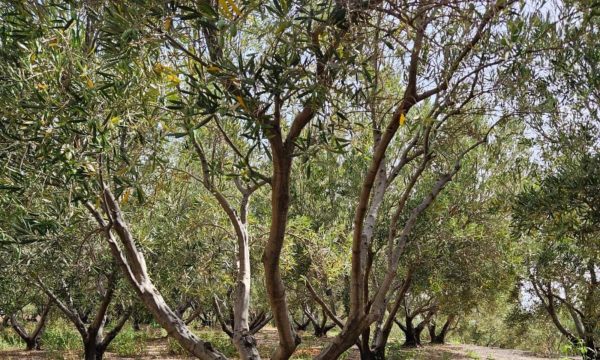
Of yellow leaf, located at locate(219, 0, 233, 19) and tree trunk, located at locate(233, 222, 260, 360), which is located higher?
yellow leaf, located at locate(219, 0, 233, 19)

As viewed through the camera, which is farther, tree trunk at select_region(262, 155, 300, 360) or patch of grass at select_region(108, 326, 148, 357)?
patch of grass at select_region(108, 326, 148, 357)

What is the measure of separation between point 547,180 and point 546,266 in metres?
8.62

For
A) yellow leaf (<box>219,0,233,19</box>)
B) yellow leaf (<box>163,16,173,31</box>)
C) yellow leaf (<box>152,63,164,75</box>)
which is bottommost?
yellow leaf (<box>219,0,233,19</box>)

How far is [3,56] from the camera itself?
10.2 feet

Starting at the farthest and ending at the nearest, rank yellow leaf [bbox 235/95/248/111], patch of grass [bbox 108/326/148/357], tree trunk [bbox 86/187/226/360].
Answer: patch of grass [bbox 108/326/148/357]
tree trunk [bbox 86/187/226/360]
yellow leaf [bbox 235/95/248/111]

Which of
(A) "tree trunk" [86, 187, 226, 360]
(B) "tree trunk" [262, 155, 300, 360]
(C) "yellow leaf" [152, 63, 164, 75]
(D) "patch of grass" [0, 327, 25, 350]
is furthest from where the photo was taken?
(D) "patch of grass" [0, 327, 25, 350]

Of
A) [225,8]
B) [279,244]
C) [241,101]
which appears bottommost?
[279,244]

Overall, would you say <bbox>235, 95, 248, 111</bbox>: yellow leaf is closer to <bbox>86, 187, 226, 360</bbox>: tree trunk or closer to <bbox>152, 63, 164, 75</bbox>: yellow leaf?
<bbox>152, 63, 164, 75</bbox>: yellow leaf

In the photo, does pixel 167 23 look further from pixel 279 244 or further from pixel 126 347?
pixel 126 347

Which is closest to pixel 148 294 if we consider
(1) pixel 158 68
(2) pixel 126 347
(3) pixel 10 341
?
(1) pixel 158 68

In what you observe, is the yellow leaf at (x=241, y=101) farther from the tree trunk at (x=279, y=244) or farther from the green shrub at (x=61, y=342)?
the green shrub at (x=61, y=342)

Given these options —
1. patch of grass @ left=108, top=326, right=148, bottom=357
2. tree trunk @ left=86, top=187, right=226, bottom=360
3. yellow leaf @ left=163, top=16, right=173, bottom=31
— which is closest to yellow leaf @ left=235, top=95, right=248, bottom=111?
yellow leaf @ left=163, top=16, right=173, bottom=31

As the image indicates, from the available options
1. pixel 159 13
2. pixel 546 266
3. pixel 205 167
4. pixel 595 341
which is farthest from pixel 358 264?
pixel 595 341

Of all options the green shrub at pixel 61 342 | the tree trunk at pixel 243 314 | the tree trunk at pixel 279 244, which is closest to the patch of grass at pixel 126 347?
the green shrub at pixel 61 342
